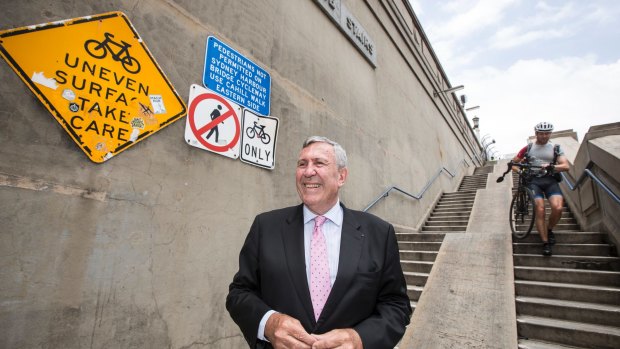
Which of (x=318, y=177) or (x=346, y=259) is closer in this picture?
(x=346, y=259)

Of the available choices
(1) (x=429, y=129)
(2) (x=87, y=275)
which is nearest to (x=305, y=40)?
(2) (x=87, y=275)

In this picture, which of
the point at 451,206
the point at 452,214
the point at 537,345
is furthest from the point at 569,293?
the point at 451,206

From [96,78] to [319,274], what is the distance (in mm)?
2192

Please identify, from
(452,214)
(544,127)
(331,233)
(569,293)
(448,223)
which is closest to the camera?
(331,233)

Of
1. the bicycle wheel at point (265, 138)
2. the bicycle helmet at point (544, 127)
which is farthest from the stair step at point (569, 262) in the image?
the bicycle wheel at point (265, 138)

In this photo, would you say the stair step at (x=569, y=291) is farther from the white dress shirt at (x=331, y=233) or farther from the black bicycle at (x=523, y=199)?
the white dress shirt at (x=331, y=233)

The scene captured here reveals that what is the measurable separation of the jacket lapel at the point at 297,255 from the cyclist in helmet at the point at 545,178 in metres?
4.18

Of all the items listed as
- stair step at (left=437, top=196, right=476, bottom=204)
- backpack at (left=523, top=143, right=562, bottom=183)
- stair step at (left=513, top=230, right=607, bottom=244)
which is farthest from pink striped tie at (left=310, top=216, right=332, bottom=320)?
stair step at (left=437, top=196, right=476, bottom=204)

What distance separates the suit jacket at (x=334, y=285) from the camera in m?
1.31

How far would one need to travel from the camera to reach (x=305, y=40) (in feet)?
15.9

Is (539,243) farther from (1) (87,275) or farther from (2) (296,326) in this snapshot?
(1) (87,275)

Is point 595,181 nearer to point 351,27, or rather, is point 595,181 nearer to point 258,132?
point 258,132

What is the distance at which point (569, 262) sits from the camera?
12.3 feet

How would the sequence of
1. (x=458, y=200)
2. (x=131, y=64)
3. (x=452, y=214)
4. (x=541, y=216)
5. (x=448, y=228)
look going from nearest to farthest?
(x=131, y=64) → (x=541, y=216) → (x=448, y=228) → (x=452, y=214) → (x=458, y=200)
